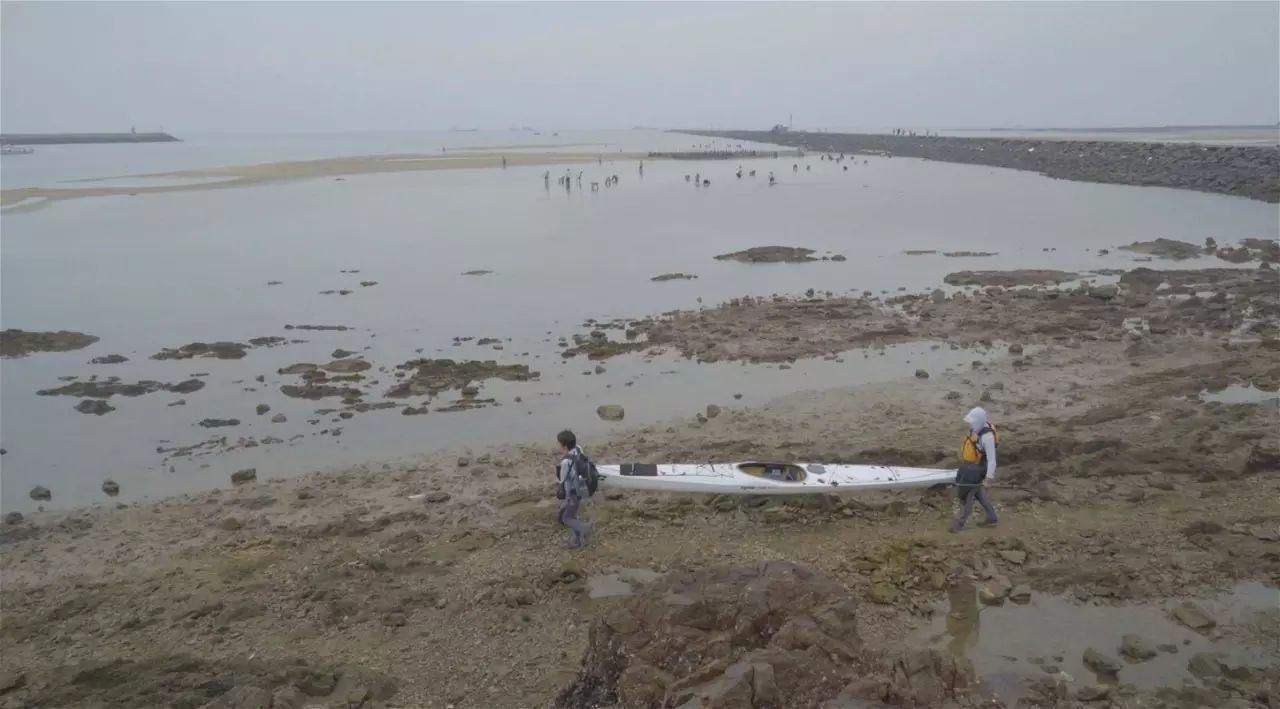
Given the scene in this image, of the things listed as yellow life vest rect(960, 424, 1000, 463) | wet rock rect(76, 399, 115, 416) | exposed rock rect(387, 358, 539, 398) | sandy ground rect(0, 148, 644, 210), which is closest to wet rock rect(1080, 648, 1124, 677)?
yellow life vest rect(960, 424, 1000, 463)

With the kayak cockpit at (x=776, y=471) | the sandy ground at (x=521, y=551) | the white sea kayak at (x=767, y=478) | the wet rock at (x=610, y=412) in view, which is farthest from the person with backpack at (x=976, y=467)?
the wet rock at (x=610, y=412)

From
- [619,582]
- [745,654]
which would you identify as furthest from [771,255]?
[745,654]

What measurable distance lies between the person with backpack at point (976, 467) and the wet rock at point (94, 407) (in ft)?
52.9

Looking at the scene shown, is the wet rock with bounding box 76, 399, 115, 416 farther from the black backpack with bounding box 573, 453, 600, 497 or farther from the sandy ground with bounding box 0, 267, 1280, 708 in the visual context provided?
the black backpack with bounding box 573, 453, 600, 497

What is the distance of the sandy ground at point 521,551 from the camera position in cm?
764

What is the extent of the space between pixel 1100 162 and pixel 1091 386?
68334 millimetres

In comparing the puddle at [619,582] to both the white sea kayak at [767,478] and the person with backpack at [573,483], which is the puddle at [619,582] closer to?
the person with backpack at [573,483]

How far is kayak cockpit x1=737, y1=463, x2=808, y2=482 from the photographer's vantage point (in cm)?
1068

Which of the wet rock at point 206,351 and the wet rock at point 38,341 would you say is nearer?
the wet rock at point 206,351

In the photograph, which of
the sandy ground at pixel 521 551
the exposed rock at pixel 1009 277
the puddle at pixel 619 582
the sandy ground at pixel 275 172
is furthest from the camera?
the sandy ground at pixel 275 172

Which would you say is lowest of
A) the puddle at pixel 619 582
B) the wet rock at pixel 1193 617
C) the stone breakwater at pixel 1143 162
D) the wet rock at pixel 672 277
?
the puddle at pixel 619 582

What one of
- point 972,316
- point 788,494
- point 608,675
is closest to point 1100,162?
point 972,316

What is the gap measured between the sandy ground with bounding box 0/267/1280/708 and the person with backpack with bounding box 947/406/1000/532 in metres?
0.27

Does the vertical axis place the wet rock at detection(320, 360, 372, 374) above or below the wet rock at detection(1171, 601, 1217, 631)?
above
